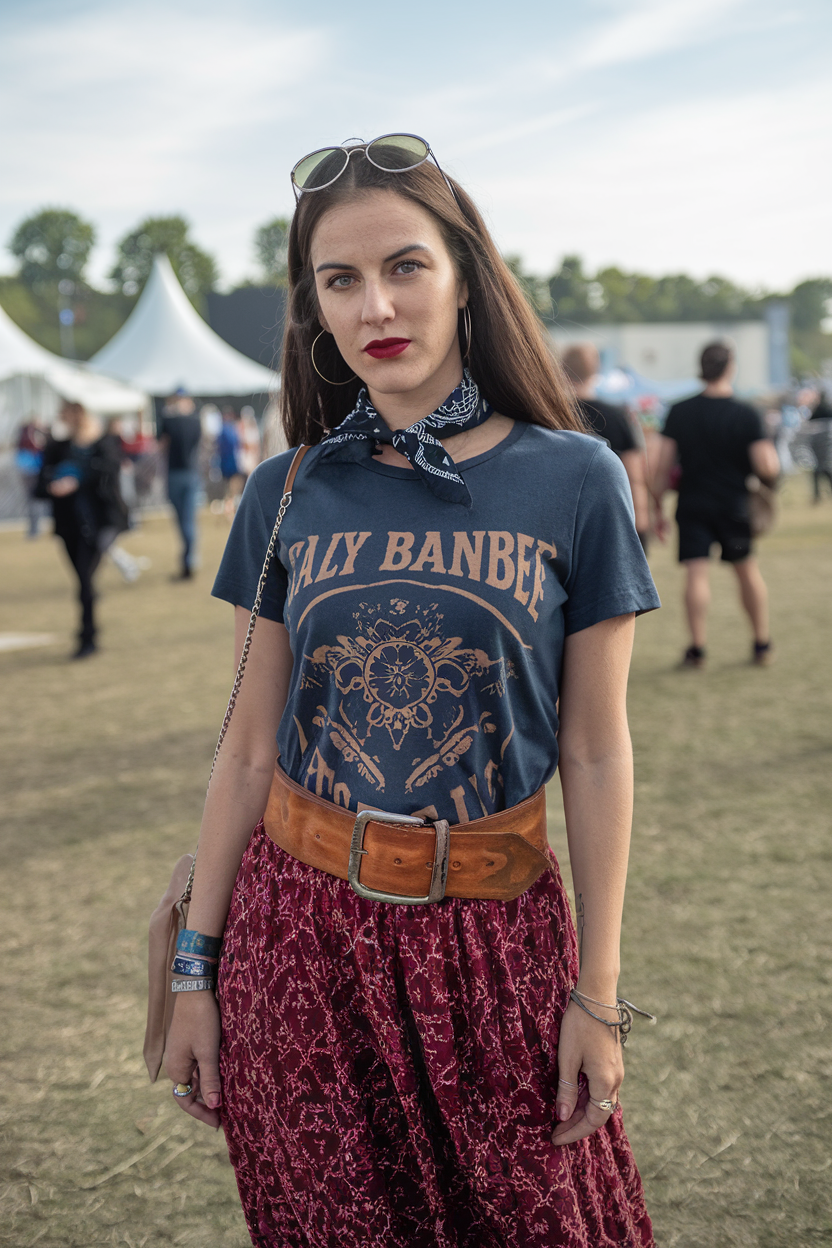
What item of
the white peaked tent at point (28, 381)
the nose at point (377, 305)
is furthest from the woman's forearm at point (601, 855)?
the white peaked tent at point (28, 381)

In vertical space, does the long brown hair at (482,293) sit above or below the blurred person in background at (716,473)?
above

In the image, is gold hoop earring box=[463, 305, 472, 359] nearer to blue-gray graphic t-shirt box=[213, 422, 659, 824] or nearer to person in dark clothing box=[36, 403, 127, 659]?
blue-gray graphic t-shirt box=[213, 422, 659, 824]

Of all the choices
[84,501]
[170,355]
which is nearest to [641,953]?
[84,501]

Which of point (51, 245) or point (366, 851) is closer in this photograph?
point (366, 851)

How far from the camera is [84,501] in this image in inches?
311

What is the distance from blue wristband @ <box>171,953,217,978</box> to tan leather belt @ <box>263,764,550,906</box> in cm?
27

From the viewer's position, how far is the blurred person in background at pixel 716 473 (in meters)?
6.47

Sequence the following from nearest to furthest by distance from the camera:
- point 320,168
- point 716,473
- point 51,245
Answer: point 320,168, point 716,473, point 51,245

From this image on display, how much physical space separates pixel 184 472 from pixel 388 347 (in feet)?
34.6

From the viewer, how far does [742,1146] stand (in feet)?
7.88

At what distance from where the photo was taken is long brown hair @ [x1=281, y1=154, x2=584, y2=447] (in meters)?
1.49

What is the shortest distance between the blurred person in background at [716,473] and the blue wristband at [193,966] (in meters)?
5.28

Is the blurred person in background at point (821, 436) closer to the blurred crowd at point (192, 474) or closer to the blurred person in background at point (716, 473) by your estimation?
the blurred crowd at point (192, 474)

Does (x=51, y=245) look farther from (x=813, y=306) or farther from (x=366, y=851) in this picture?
(x=366, y=851)
